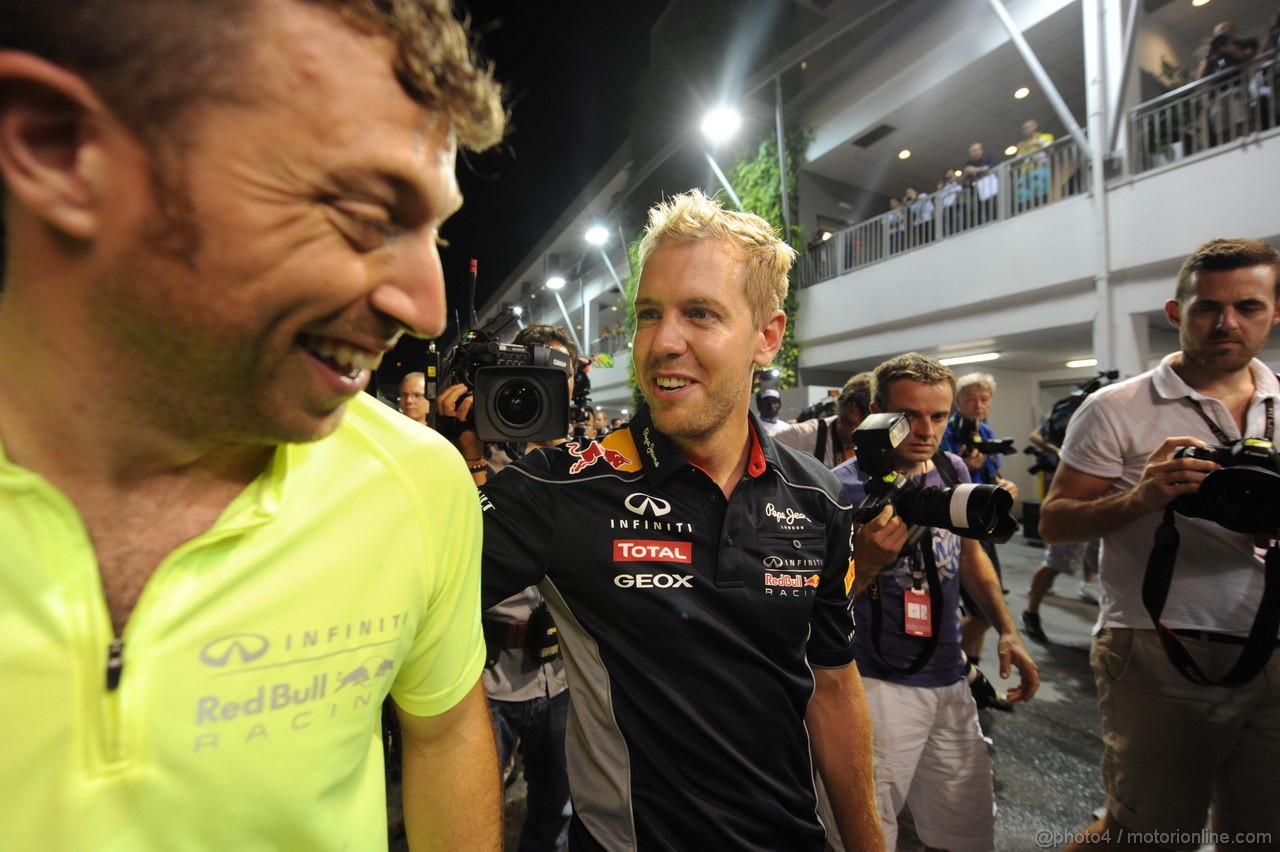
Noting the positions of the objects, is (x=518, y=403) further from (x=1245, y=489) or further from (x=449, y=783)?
(x=1245, y=489)

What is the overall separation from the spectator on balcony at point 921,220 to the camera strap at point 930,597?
31.1 ft

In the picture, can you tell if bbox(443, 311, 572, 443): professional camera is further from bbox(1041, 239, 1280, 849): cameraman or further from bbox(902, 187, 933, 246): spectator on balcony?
bbox(902, 187, 933, 246): spectator on balcony

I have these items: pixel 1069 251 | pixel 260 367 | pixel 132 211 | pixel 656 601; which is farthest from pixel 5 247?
pixel 1069 251

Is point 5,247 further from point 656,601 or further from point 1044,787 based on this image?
point 1044,787

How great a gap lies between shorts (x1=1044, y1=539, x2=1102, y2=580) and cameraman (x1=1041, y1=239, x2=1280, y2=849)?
3268mm

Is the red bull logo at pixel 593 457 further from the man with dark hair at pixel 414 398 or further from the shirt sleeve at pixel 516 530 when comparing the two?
the man with dark hair at pixel 414 398

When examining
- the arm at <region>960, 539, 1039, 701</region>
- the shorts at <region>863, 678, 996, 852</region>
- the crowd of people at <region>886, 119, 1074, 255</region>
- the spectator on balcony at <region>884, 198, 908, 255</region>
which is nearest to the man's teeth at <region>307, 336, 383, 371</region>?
the shorts at <region>863, 678, 996, 852</region>

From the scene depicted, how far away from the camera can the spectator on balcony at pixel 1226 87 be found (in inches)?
251

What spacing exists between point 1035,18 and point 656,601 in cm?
1095

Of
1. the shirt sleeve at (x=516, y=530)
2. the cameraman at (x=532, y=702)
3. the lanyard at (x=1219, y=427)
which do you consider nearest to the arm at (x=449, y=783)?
the shirt sleeve at (x=516, y=530)

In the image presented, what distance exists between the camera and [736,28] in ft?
42.8

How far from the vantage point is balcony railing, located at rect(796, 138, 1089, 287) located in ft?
27.3

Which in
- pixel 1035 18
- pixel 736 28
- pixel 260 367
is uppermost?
pixel 736 28

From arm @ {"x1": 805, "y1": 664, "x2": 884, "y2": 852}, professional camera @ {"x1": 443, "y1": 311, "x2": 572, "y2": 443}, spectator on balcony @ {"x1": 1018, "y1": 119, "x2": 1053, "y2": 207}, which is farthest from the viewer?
spectator on balcony @ {"x1": 1018, "y1": 119, "x2": 1053, "y2": 207}
